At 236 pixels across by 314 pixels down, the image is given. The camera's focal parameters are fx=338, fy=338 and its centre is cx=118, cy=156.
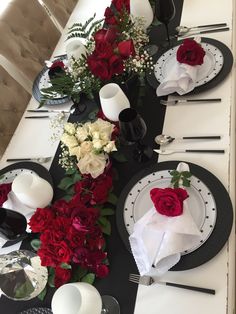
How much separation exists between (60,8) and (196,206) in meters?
1.57

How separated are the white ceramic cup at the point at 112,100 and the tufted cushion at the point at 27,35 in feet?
2.79

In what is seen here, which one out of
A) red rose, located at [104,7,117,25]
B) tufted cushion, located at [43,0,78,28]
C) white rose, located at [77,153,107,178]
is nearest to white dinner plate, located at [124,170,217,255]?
white rose, located at [77,153,107,178]

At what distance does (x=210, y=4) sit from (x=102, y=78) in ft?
2.26

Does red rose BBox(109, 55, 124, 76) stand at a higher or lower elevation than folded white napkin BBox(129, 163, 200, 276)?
higher

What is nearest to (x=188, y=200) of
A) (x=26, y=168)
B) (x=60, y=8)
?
(x=26, y=168)

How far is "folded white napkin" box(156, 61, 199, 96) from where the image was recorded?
43.3 inches

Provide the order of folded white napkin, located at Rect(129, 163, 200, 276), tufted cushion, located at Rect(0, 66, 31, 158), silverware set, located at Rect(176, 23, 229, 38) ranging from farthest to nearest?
tufted cushion, located at Rect(0, 66, 31, 158) → silverware set, located at Rect(176, 23, 229, 38) → folded white napkin, located at Rect(129, 163, 200, 276)

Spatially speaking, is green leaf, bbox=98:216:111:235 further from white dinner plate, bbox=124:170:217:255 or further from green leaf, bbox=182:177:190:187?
green leaf, bbox=182:177:190:187

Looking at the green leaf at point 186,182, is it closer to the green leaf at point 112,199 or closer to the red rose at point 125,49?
the green leaf at point 112,199

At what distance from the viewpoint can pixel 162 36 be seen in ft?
4.52

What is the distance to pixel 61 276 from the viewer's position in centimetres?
84

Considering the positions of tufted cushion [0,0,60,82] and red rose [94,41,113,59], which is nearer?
red rose [94,41,113,59]

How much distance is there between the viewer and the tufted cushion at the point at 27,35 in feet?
5.41

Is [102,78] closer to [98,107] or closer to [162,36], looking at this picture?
[98,107]
